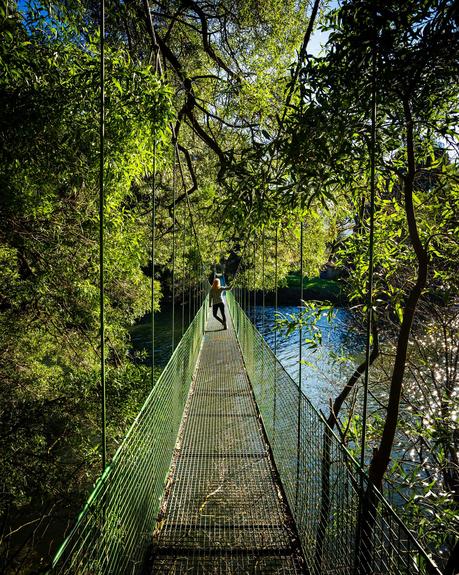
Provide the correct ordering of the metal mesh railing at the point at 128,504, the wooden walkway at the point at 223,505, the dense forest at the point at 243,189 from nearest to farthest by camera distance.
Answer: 1. the metal mesh railing at the point at 128,504
2. the dense forest at the point at 243,189
3. the wooden walkway at the point at 223,505

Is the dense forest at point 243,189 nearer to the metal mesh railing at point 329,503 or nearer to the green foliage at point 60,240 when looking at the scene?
the green foliage at point 60,240

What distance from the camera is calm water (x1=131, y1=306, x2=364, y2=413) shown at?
154 inches

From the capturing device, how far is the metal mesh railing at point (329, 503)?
108cm

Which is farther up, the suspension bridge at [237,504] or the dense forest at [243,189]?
the dense forest at [243,189]

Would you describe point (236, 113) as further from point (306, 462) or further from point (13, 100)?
point (306, 462)

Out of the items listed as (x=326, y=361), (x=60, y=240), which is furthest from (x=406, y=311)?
(x=326, y=361)

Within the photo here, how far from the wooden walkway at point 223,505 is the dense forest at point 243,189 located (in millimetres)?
594

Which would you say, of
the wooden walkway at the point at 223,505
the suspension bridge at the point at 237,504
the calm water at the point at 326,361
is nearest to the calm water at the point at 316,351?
the calm water at the point at 326,361

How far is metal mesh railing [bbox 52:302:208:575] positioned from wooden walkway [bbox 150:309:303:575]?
0.47 ft

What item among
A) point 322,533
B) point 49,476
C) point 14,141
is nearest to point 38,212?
point 14,141

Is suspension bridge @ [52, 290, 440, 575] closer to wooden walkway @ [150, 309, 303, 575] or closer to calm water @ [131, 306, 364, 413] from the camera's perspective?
wooden walkway @ [150, 309, 303, 575]

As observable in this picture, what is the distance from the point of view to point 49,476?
Answer: 3.61 m

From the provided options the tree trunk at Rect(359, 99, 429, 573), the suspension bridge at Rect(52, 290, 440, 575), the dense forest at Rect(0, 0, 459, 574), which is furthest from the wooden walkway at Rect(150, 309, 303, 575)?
the tree trunk at Rect(359, 99, 429, 573)

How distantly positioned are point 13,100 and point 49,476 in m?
3.12
